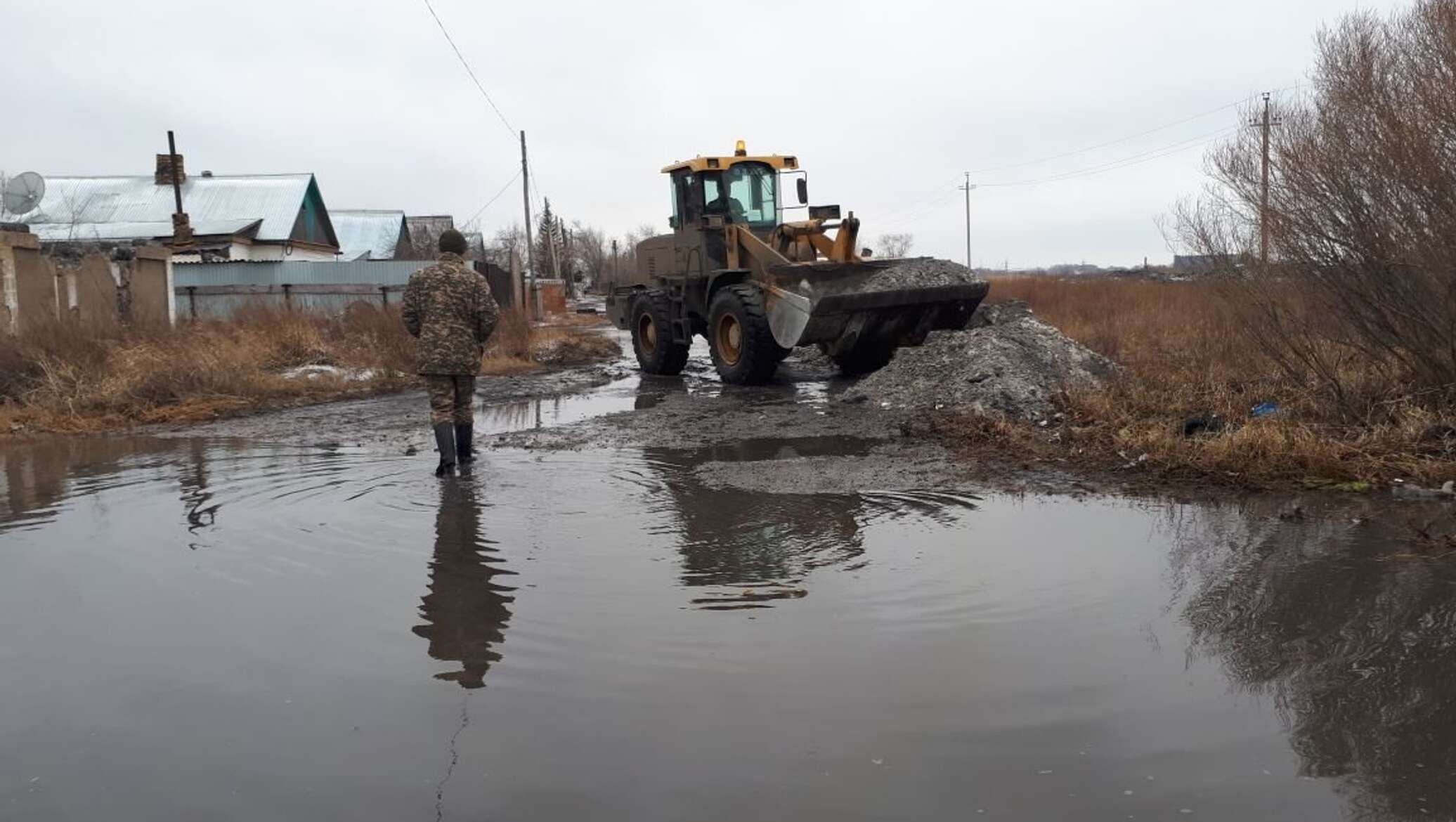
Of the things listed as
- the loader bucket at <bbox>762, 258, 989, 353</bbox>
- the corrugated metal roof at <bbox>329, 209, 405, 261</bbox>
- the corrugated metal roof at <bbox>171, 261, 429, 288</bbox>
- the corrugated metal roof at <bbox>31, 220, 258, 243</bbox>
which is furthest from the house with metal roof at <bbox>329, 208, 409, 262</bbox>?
the loader bucket at <bbox>762, 258, 989, 353</bbox>

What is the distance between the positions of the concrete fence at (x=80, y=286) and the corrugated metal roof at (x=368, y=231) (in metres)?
26.5

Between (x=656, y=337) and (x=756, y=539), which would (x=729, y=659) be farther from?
(x=656, y=337)

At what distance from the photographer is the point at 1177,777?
3.04 meters

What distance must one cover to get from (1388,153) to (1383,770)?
5896 mm

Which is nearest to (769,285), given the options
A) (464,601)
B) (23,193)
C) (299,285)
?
(464,601)

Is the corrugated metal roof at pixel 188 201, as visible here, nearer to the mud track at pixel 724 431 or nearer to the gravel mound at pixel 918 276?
the mud track at pixel 724 431

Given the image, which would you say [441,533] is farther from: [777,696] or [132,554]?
[777,696]

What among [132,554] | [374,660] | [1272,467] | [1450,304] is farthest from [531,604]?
[1450,304]

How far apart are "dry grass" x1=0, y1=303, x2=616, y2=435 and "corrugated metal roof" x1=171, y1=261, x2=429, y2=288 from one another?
12.2 m

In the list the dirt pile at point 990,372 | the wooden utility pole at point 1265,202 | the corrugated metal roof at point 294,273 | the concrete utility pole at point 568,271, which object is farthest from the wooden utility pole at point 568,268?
the wooden utility pole at point 1265,202

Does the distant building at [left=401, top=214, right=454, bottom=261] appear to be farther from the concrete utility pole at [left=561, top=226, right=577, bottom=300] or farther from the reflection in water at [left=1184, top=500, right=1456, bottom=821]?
the reflection in water at [left=1184, top=500, right=1456, bottom=821]

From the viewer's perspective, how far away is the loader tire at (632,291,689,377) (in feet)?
53.2

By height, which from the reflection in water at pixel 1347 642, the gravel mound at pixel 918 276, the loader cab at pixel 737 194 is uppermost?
the loader cab at pixel 737 194

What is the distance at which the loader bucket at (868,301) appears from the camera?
41.9 feet
